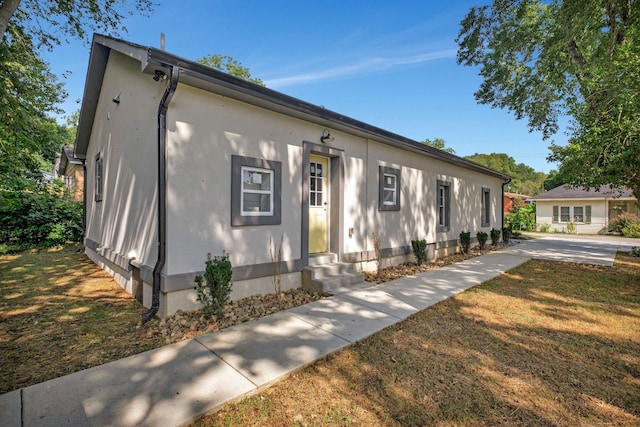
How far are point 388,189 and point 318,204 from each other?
7.48 feet

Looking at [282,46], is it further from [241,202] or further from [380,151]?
[241,202]

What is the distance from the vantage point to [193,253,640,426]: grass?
7.49 ft

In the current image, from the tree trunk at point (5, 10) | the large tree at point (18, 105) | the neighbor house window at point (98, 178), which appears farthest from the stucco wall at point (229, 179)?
the large tree at point (18, 105)

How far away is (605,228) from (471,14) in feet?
62.6

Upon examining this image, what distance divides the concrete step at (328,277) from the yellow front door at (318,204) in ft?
1.83

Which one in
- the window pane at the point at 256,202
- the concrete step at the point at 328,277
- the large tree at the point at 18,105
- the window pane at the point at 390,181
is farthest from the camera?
the window pane at the point at 390,181

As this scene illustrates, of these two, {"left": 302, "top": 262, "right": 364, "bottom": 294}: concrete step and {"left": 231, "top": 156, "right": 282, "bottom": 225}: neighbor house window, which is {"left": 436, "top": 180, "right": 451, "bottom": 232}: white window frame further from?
{"left": 231, "top": 156, "right": 282, "bottom": 225}: neighbor house window

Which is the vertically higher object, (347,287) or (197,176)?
(197,176)

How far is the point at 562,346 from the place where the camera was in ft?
11.5

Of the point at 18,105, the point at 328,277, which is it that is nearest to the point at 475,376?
the point at 328,277

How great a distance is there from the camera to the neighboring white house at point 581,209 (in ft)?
65.7

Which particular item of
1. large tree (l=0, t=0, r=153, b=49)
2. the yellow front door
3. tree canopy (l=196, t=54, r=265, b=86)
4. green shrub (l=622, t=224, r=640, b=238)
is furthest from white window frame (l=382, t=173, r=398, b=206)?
tree canopy (l=196, t=54, r=265, b=86)

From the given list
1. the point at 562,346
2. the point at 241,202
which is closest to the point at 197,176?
the point at 241,202

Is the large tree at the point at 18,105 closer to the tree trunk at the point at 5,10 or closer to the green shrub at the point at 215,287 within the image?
the tree trunk at the point at 5,10
